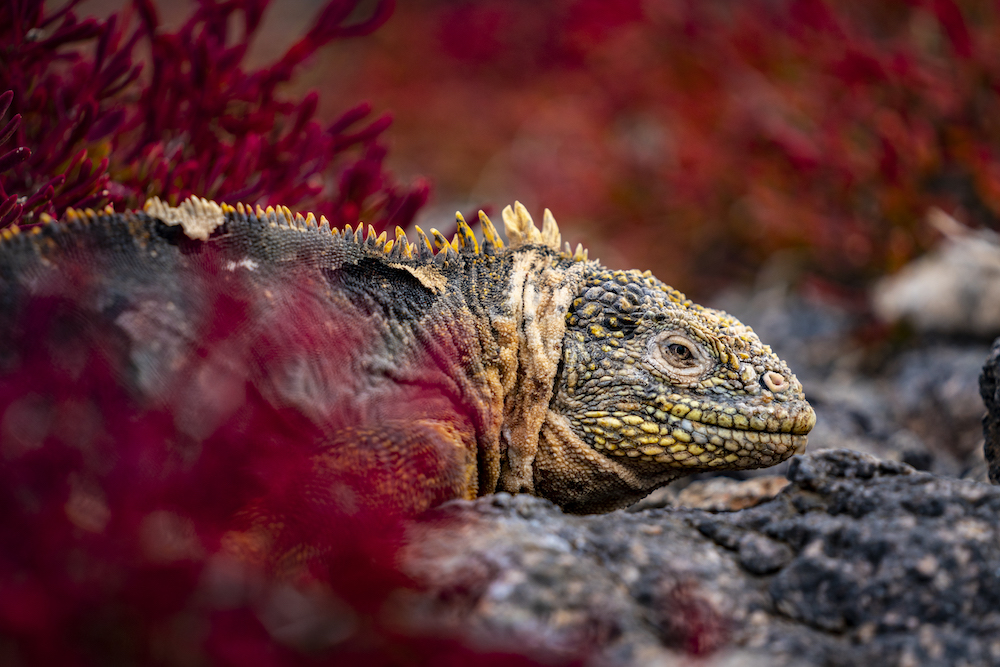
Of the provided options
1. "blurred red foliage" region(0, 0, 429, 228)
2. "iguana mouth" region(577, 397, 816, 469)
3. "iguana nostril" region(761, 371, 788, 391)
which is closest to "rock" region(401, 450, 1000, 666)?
"iguana mouth" region(577, 397, 816, 469)

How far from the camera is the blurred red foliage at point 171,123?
301cm

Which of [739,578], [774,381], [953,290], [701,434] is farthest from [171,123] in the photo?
[953,290]

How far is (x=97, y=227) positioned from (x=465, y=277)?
1155 mm

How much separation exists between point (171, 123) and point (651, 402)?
2.47 m

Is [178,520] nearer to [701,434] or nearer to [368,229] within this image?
[368,229]

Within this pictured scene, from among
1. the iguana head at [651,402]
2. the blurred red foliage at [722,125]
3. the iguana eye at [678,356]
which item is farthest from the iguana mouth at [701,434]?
the blurred red foliage at [722,125]

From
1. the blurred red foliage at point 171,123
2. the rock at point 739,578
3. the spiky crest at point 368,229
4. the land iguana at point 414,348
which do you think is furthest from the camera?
the blurred red foliage at point 171,123

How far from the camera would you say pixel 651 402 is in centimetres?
259

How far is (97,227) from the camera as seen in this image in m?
2.20

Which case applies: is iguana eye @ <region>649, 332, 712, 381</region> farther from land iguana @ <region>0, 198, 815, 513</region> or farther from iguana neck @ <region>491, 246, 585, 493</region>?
iguana neck @ <region>491, 246, 585, 493</region>

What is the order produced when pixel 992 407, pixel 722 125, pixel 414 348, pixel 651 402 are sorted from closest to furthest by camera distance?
pixel 414 348
pixel 651 402
pixel 992 407
pixel 722 125

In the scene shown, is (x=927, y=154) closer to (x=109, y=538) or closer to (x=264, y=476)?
(x=264, y=476)

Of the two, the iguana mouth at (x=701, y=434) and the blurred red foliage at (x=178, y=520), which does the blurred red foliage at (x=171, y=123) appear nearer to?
the blurred red foliage at (x=178, y=520)

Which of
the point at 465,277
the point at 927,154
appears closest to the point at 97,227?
the point at 465,277
